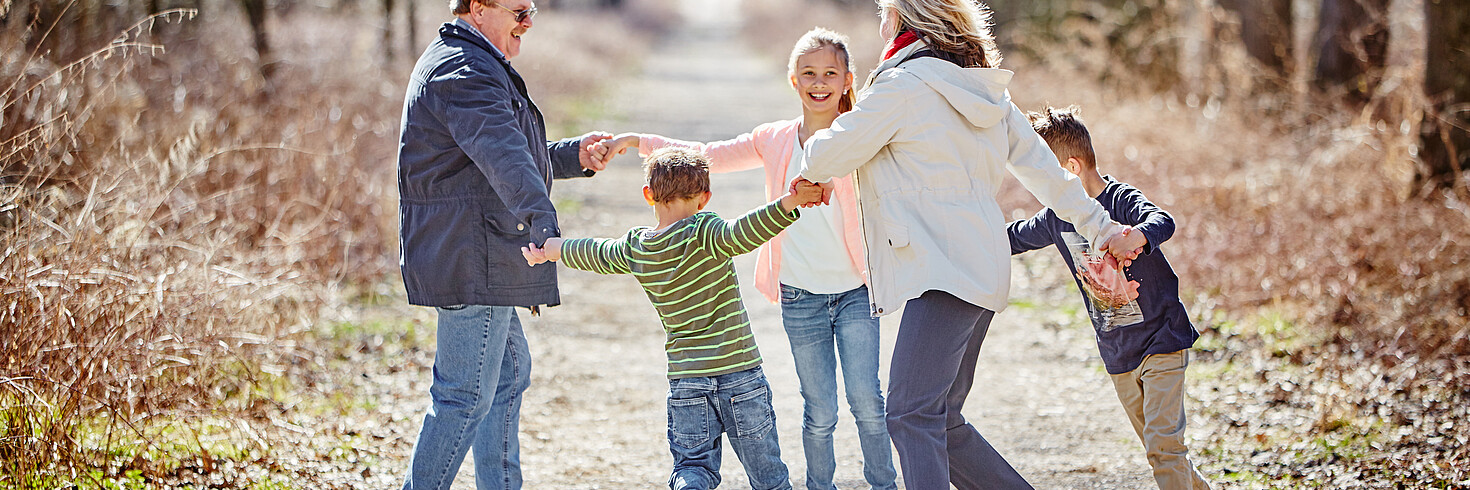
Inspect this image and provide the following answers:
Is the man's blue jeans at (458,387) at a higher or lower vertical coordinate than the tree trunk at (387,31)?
lower

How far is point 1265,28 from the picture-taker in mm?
11297

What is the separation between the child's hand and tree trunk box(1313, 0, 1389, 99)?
6.85 metres

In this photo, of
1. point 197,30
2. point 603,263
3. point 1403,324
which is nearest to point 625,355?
point 603,263

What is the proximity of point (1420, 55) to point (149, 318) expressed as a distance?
24.6 ft

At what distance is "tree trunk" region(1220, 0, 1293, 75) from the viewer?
1119cm

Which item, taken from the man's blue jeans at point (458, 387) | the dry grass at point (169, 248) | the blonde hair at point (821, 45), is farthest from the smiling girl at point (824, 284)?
the dry grass at point (169, 248)

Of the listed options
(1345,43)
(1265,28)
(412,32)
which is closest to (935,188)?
(1345,43)

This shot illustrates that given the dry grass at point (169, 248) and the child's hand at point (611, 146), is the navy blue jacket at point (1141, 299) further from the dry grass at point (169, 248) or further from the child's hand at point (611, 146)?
the dry grass at point (169, 248)

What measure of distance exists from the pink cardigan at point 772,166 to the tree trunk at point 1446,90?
170 inches

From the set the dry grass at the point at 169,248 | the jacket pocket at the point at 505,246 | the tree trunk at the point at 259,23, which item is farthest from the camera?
the tree trunk at the point at 259,23

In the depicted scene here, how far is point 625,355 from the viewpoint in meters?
6.80

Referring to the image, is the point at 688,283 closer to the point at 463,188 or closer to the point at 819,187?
the point at 819,187

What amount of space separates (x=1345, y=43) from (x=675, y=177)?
7.95 meters

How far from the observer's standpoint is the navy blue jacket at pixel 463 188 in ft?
11.2
